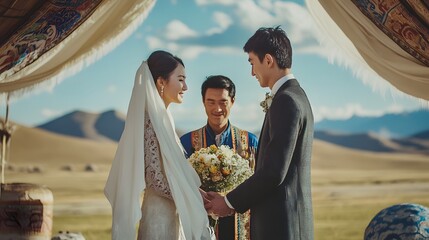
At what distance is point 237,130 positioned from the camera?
15.3 ft

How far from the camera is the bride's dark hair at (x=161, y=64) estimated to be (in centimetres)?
362

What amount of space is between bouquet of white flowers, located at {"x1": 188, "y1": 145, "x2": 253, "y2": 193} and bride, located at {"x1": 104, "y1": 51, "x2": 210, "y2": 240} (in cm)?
31

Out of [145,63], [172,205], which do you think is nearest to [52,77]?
[145,63]

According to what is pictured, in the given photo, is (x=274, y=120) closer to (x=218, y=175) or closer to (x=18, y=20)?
(x=218, y=175)

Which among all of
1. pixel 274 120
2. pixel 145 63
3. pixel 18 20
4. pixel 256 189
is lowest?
pixel 256 189

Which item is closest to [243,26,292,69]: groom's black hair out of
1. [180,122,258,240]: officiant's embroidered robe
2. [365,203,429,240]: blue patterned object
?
[365,203,429,240]: blue patterned object

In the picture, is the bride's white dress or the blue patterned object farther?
the blue patterned object

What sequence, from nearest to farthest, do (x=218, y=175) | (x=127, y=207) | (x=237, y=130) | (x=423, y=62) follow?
(x=127, y=207) → (x=218, y=175) → (x=423, y=62) → (x=237, y=130)

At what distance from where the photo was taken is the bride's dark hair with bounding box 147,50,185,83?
142 inches

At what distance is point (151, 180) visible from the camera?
11.4 ft

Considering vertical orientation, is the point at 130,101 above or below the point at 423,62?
below

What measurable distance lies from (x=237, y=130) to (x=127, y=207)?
137 centimetres

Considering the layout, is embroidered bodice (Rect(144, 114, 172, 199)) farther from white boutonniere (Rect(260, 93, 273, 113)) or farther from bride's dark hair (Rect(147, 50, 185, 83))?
white boutonniere (Rect(260, 93, 273, 113))

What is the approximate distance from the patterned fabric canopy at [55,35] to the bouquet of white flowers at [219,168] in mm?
1162
